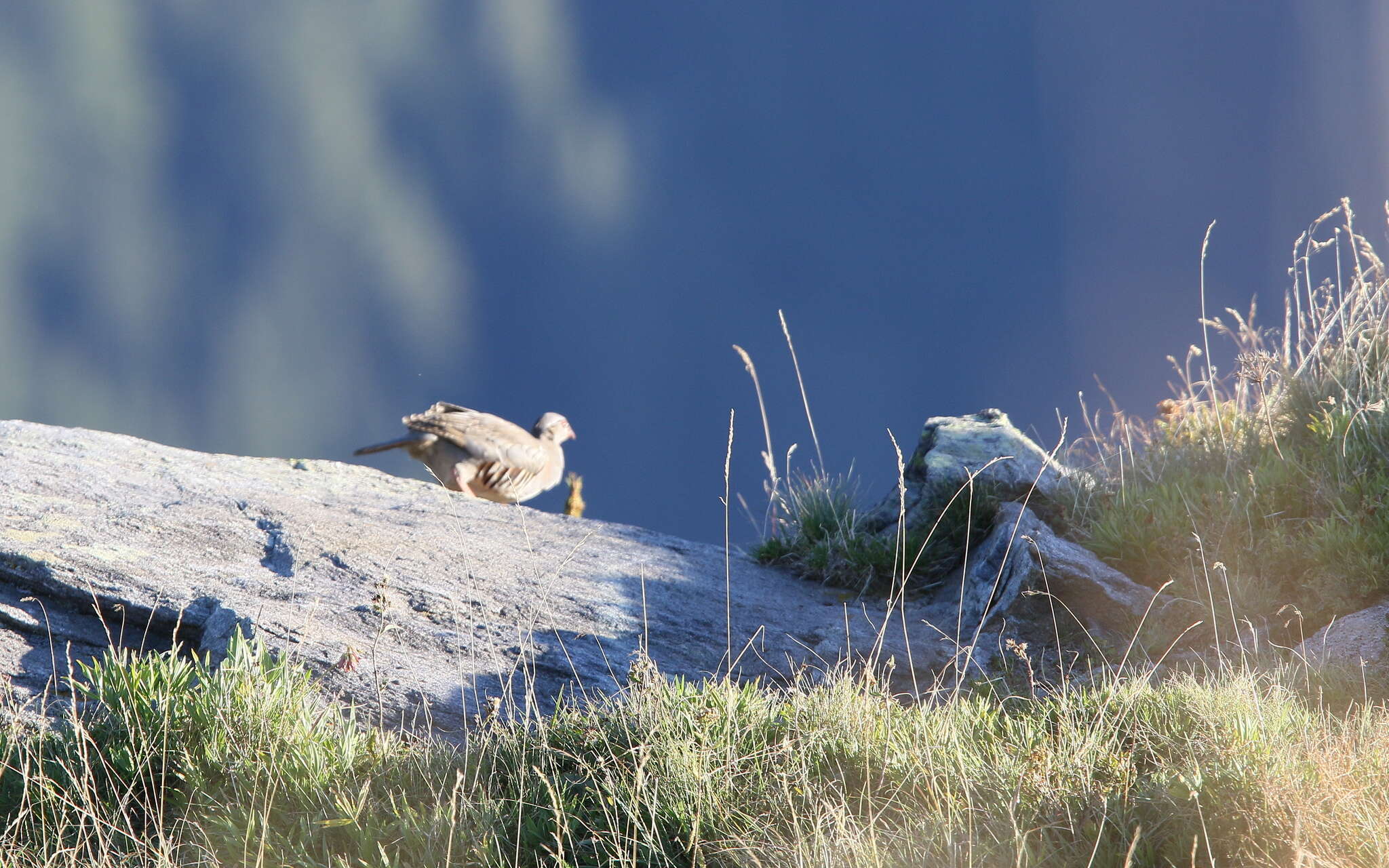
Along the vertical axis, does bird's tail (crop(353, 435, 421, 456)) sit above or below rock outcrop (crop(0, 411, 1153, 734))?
above

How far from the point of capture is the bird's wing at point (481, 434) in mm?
9023

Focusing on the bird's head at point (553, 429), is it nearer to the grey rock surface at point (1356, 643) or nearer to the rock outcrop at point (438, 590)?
the rock outcrop at point (438, 590)

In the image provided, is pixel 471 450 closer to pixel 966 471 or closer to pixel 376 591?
pixel 376 591

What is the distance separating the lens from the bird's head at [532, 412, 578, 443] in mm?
10688

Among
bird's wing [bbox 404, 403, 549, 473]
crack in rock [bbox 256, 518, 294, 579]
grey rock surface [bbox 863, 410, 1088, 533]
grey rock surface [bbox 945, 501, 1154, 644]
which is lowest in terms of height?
grey rock surface [bbox 945, 501, 1154, 644]

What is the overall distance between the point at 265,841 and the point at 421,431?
609cm

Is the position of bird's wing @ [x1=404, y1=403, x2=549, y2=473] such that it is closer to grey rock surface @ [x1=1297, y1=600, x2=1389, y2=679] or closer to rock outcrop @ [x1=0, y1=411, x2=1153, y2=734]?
rock outcrop @ [x1=0, y1=411, x2=1153, y2=734]

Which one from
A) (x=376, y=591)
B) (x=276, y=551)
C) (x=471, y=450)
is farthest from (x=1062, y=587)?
(x=471, y=450)

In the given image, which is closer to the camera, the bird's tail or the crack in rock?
the crack in rock

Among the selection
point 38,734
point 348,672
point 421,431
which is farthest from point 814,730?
point 421,431

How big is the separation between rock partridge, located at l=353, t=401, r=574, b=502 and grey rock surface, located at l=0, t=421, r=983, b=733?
6.40 ft

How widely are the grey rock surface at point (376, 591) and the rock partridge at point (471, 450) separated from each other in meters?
1.95

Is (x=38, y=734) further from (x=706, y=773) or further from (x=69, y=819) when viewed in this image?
(x=706, y=773)

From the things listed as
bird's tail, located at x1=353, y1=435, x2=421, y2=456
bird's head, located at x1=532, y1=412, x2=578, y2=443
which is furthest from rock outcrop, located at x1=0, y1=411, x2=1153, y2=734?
bird's head, located at x1=532, y1=412, x2=578, y2=443
